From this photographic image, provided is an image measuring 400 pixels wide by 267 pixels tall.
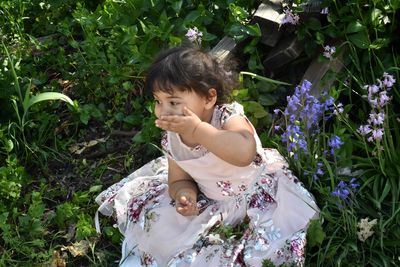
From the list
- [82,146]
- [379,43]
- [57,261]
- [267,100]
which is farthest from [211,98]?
[82,146]

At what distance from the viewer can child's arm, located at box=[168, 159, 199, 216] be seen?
9.07 feet

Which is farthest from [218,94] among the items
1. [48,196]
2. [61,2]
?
[61,2]

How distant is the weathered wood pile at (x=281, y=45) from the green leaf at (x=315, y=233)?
2.30ft

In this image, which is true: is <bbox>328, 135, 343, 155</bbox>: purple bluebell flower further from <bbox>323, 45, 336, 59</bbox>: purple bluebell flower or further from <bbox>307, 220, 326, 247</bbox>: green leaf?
<bbox>323, 45, 336, 59</bbox>: purple bluebell flower

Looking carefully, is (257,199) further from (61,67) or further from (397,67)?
(61,67)

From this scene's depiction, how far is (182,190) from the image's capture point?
283cm

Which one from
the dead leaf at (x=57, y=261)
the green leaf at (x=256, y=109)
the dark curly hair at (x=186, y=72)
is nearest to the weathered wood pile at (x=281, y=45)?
the green leaf at (x=256, y=109)

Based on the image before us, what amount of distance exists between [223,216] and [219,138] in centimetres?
47

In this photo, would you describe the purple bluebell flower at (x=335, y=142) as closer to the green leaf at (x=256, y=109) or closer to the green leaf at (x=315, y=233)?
the green leaf at (x=315, y=233)

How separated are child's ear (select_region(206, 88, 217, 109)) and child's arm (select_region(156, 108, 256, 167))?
0.14 meters

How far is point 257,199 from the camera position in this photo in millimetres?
2859

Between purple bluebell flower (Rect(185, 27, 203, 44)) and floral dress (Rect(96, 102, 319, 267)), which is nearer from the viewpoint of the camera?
floral dress (Rect(96, 102, 319, 267))

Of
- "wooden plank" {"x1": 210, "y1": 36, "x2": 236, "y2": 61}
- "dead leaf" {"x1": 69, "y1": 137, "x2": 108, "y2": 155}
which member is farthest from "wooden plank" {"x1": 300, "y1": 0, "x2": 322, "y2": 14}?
"dead leaf" {"x1": 69, "y1": 137, "x2": 108, "y2": 155}

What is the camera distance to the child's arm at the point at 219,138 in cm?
252
